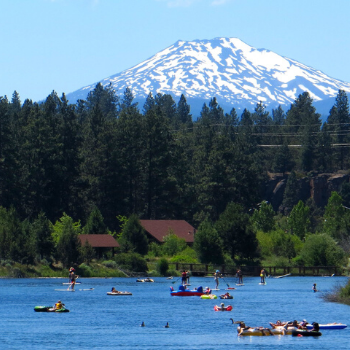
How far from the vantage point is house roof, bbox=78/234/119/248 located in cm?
11188

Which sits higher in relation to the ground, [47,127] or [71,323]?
[47,127]

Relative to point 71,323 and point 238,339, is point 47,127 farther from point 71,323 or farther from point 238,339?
point 238,339

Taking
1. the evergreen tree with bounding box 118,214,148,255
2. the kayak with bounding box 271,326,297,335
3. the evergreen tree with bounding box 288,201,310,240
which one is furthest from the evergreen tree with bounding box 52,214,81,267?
the evergreen tree with bounding box 288,201,310,240

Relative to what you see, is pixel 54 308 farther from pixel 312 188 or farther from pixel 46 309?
pixel 312 188

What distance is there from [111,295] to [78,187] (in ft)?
209

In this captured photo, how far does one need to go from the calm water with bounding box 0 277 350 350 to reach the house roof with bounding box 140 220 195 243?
31.8 meters

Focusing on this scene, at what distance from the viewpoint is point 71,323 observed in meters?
58.2

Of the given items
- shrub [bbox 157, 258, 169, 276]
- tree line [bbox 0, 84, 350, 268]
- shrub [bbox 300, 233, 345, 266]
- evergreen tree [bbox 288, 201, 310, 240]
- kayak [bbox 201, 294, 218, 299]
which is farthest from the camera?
evergreen tree [bbox 288, 201, 310, 240]

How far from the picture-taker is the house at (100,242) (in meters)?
112

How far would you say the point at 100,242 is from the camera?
113 m

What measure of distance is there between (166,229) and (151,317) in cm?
6735

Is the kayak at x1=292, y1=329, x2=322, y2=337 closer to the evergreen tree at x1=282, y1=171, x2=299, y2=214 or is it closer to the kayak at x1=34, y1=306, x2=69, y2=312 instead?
the kayak at x1=34, y1=306, x2=69, y2=312

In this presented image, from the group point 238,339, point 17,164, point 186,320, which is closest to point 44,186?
point 17,164

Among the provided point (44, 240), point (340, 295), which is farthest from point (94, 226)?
point (340, 295)
